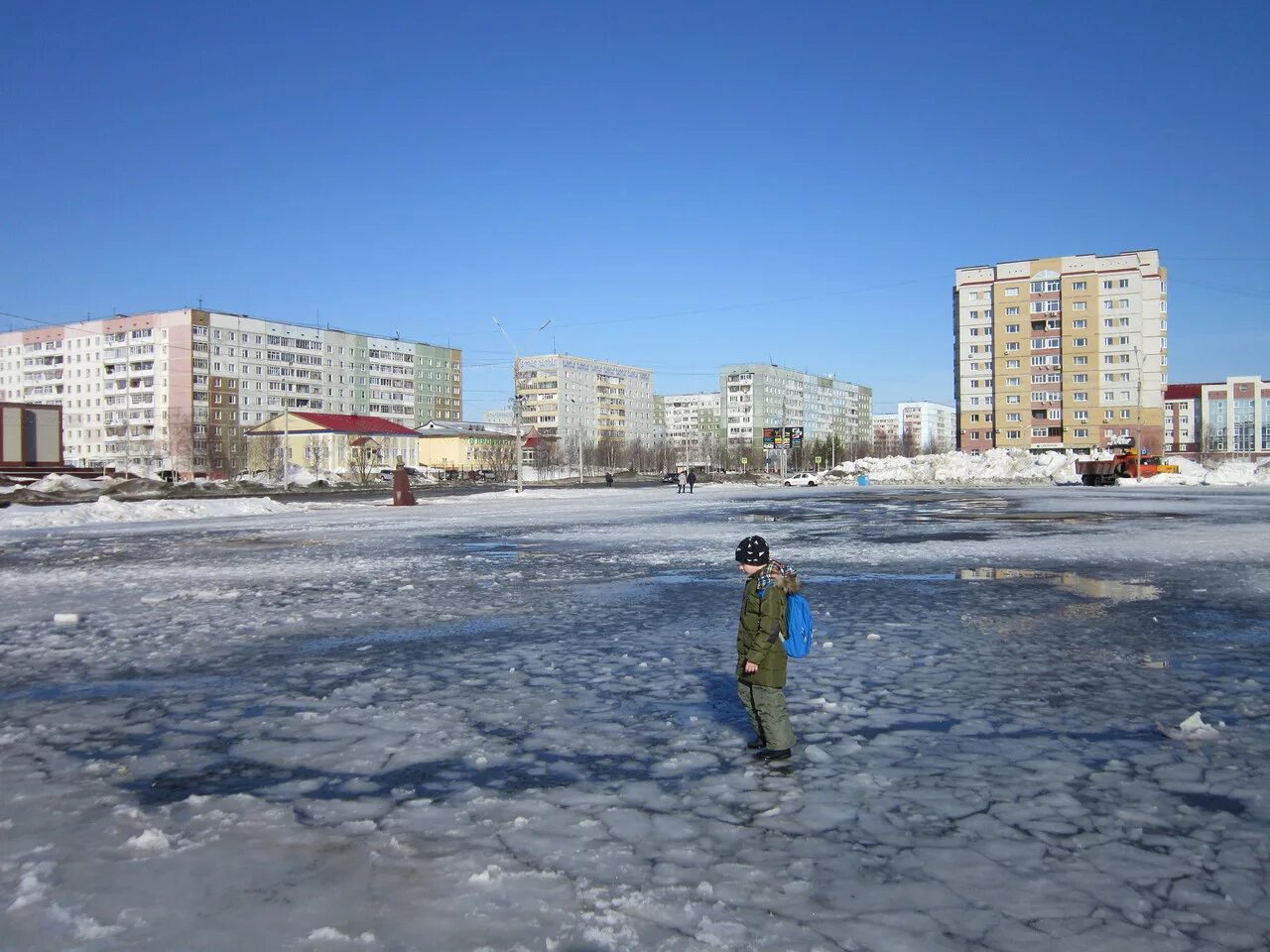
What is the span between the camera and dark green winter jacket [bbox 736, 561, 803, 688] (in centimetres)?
529

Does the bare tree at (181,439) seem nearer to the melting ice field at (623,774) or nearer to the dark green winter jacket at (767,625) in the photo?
the melting ice field at (623,774)

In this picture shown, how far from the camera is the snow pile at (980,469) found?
68625 millimetres

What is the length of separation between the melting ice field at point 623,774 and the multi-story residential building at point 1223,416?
17467 centimetres

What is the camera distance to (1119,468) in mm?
58812

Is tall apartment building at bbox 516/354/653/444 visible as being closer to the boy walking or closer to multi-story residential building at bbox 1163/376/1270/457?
multi-story residential building at bbox 1163/376/1270/457

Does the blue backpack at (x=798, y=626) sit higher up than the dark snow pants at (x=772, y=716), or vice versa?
the blue backpack at (x=798, y=626)

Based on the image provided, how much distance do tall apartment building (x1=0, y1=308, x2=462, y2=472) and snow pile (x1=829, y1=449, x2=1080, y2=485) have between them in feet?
246

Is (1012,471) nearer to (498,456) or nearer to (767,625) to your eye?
(498,456)

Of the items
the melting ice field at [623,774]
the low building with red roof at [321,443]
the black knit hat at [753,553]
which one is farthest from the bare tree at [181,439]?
the black knit hat at [753,553]

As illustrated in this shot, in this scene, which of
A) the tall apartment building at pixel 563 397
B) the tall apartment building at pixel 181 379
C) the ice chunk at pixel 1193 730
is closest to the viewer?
the ice chunk at pixel 1193 730

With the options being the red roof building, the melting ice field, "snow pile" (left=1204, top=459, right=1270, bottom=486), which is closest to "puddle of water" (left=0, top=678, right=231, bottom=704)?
the melting ice field

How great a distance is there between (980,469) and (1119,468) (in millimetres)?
13698

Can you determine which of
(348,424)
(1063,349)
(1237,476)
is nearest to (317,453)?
(348,424)

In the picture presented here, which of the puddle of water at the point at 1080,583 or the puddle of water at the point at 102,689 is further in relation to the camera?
the puddle of water at the point at 1080,583
